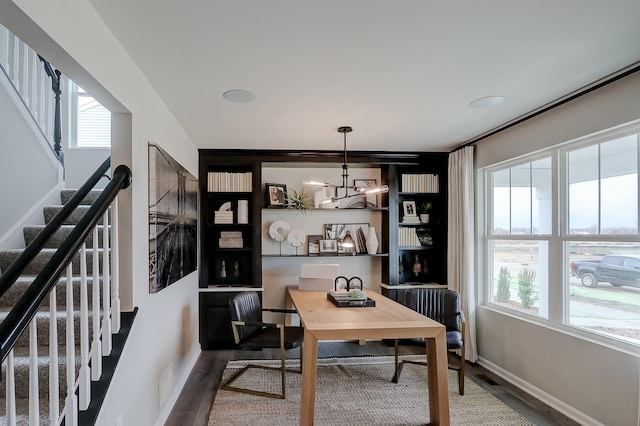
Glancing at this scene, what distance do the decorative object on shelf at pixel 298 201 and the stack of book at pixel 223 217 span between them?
2.37 feet

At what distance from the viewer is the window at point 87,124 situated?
443 centimetres

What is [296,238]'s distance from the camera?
456 centimetres

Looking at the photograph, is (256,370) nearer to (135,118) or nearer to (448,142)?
(135,118)

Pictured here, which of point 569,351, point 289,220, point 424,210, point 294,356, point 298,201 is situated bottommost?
point 294,356

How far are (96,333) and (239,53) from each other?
1581 millimetres

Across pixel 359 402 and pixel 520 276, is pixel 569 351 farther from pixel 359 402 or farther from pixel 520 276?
pixel 359 402

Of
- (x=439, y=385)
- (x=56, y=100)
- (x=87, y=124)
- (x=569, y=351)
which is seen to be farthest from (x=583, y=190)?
(x=87, y=124)

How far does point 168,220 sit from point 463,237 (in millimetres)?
3007

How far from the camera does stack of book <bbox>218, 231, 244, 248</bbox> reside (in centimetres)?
442

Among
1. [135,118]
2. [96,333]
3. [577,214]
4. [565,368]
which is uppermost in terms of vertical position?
[135,118]

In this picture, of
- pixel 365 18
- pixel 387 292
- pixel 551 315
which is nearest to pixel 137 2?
pixel 365 18

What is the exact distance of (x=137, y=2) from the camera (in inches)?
61.7

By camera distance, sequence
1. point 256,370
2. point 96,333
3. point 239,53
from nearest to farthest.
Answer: point 96,333 → point 239,53 → point 256,370

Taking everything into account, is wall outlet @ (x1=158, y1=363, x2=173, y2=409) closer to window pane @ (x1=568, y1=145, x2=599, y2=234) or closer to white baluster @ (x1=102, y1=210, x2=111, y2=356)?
white baluster @ (x1=102, y1=210, x2=111, y2=356)
